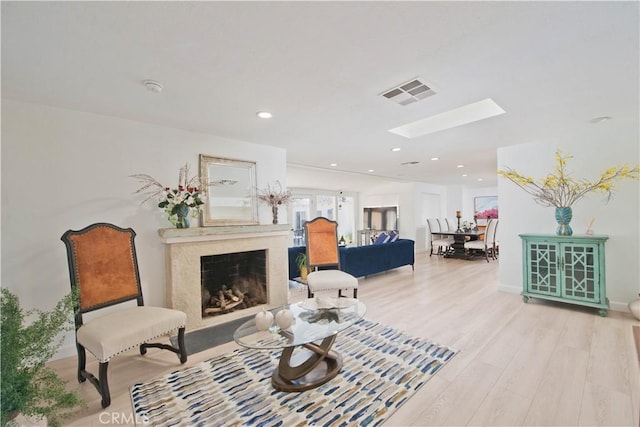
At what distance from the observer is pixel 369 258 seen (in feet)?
16.6

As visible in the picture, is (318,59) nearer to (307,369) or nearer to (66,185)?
(307,369)

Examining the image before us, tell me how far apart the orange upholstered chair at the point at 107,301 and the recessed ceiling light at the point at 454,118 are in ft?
10.2

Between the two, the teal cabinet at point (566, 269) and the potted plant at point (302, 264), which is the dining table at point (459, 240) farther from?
the potted plant at point (302, 264)

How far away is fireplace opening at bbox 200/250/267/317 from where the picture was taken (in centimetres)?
351

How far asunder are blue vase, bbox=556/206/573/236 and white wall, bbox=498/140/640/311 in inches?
12.0

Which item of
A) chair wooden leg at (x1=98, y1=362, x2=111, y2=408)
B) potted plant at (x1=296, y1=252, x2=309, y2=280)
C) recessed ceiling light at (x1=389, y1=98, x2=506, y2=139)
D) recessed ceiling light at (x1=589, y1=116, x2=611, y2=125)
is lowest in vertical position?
chair wooden leg at (x1=98, y1=362, x2=111, y2=408)

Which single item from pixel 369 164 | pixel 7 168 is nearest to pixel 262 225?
pixel 7 168

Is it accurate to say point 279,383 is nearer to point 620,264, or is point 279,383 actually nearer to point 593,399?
point 593,399

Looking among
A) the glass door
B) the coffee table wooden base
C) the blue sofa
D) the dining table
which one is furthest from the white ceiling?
the glass door

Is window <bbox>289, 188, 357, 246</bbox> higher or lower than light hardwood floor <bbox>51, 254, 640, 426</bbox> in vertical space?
higher

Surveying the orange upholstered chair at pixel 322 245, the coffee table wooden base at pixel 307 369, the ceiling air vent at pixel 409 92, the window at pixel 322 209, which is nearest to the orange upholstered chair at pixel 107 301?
the coffee table wooden base at pixel 307 369

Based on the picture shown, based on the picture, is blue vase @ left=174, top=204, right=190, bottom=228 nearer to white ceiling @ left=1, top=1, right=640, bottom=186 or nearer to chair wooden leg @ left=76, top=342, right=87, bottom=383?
white ceiling @ left=1, top=1, right=640, bottom=186

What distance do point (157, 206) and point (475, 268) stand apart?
20.5 ft

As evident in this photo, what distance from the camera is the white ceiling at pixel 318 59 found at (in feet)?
4.60
